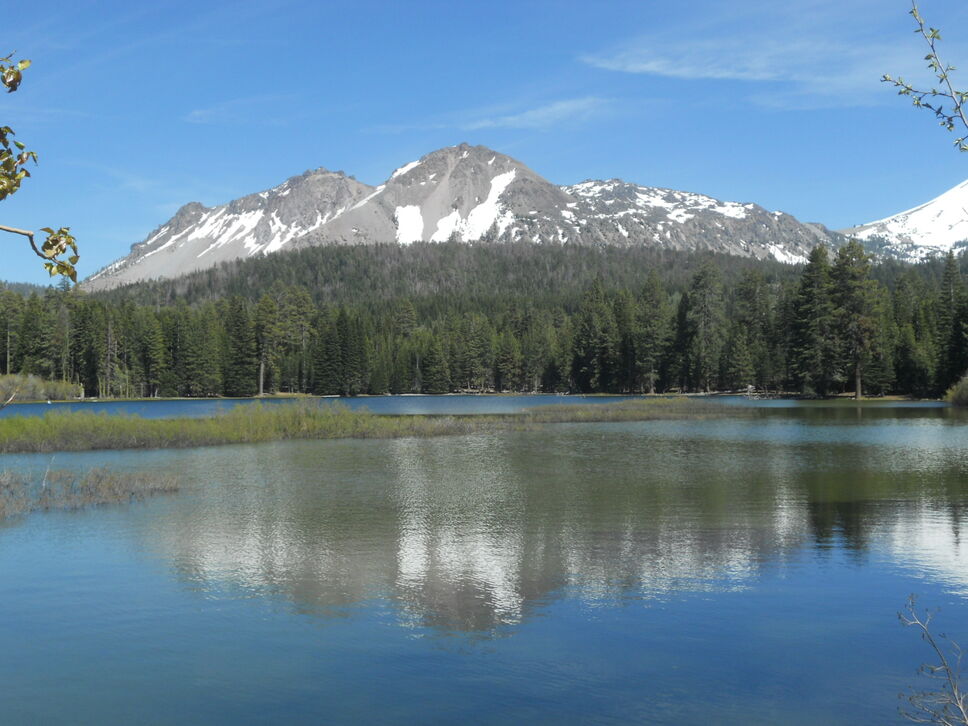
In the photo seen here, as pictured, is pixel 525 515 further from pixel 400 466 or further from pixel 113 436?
pixel 113 436

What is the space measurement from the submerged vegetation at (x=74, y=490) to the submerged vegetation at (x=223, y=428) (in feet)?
45.5

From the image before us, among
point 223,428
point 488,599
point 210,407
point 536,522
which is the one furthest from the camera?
point 210,407

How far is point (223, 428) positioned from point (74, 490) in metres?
21.8

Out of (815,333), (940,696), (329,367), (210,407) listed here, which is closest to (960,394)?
(815,333)

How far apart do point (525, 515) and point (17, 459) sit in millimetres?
30781

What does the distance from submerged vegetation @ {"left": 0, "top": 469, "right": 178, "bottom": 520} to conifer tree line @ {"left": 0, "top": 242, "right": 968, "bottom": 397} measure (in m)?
83.6

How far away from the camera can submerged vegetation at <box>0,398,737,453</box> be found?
158ft

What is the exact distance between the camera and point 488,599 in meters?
17.2

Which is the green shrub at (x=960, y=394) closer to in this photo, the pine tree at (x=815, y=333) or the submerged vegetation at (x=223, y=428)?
the pine tree at (x=815, y=333)

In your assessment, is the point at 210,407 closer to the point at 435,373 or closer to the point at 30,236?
the point at 435,373

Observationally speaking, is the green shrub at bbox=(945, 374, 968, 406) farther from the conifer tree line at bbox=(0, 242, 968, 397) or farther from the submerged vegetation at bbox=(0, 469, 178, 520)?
the submerged vegetation at bbox=(0, 469, 178, 520)

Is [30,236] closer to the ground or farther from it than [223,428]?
farther from it

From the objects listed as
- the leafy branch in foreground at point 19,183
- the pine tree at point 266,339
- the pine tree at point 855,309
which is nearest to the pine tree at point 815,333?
the pine tree at point 855,309

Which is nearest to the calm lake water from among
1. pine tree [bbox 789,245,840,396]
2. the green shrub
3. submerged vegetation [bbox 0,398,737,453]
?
submerged vegetation [bbox 0,398,737,453]
